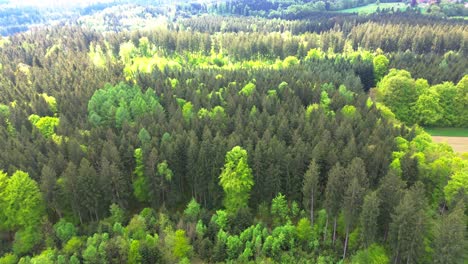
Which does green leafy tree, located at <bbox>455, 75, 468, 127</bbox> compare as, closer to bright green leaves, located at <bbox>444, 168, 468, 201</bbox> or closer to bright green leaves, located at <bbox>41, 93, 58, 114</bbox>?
bright green leaves, located at <bbox>444, 168, 468, 201</bbox>

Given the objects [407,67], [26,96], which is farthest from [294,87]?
[26,96]

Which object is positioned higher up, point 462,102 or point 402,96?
point 402,96

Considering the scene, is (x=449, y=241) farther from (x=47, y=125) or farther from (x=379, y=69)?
(x=379, y=69)

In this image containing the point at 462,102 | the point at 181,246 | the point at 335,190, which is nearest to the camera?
the point at 335,190

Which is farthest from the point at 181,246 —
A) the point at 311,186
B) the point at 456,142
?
the point at 456,142

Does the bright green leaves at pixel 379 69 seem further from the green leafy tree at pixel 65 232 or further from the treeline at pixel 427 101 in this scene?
the green leafy tree at pixel 65 232

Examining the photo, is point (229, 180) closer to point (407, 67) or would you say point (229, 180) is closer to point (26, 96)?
point (26, 96)
